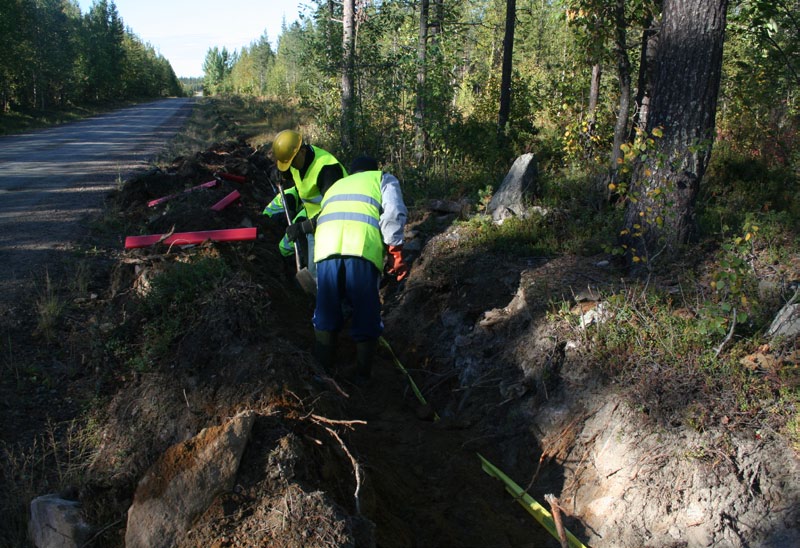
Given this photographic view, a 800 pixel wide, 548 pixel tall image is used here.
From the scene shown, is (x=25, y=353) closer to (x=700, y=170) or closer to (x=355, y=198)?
(x=355, y=198)

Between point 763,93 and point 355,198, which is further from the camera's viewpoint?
point 763,93

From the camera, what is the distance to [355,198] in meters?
4.56

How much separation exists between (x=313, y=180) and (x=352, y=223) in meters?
1.08

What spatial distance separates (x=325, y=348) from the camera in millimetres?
4754

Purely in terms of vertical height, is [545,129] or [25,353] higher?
[545,129]

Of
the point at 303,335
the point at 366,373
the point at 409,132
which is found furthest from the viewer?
the point at 409,132

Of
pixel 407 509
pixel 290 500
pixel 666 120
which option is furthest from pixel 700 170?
pixel 290 500

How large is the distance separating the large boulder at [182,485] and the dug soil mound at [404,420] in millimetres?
69

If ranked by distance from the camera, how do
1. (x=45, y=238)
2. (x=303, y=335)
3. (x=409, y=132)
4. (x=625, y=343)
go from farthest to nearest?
(x=409, y=132), (x=45, y=238), (x=303, y=335), (x=625, y=343)

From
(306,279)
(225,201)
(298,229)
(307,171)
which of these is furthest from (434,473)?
(225,201)

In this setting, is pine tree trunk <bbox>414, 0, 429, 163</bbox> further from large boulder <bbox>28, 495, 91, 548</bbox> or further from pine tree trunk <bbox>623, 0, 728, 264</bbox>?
large boulder <bbox>28, 495, 91, 548</bbox>

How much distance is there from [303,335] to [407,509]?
2.26 metres

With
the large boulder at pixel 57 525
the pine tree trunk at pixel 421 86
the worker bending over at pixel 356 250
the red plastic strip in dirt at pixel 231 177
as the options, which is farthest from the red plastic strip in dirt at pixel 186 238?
the pine tree trunk at pixel 421 86

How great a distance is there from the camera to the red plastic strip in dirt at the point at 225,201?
680 cm
